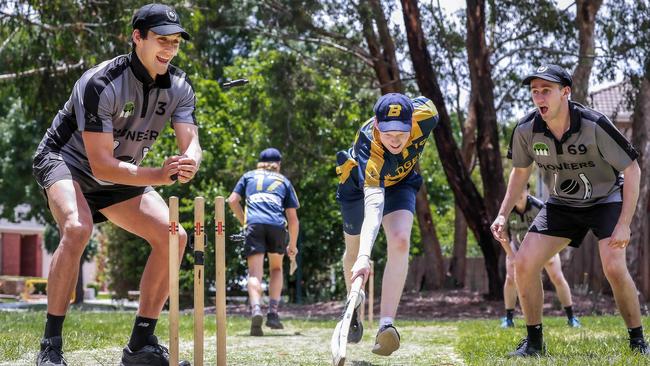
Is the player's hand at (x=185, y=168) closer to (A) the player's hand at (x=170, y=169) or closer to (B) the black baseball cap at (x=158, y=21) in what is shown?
(A) the player's hand at (x=170, y=169)

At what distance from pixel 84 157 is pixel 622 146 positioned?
3.57 metres

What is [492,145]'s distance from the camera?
18.8 m

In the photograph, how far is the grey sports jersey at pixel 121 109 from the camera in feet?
17.4

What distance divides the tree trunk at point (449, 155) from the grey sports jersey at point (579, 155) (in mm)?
10975

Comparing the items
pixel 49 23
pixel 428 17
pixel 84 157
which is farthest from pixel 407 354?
pixel 428 17

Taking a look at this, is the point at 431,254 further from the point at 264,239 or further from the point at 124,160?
the point at 124,160

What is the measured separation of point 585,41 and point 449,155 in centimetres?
350

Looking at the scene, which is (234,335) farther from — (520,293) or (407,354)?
(520,293)

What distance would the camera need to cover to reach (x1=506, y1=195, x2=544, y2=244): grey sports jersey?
11.1m

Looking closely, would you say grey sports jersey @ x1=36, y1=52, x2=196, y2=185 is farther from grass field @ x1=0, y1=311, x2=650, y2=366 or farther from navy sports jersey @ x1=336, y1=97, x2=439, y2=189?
grass field @ x1=0, y1=311, x2=650, y2=366

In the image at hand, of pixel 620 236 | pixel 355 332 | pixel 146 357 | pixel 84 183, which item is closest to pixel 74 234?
pixel 84 183

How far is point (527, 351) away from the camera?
6727 millimetres

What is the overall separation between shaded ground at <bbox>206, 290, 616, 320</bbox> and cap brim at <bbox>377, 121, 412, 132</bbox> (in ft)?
33.5

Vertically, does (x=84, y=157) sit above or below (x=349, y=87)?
below
